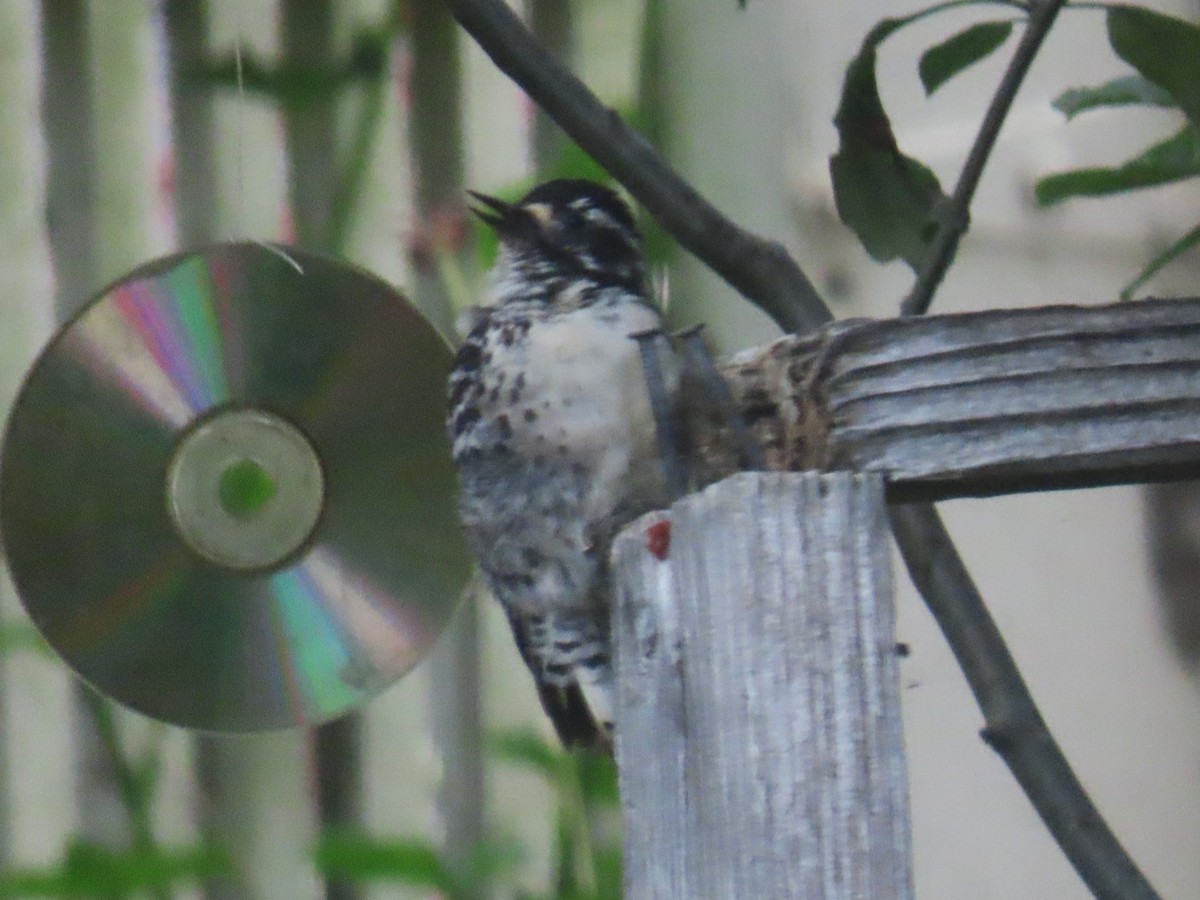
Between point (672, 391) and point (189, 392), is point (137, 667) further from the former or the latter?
point (672, 391)

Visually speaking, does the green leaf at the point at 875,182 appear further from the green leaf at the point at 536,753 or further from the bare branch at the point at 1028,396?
the green leaf at the point at 536,753

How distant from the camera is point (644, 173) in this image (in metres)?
0.81

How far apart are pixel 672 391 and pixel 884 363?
13 cm

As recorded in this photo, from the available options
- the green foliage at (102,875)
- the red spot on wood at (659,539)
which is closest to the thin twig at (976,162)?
the red spot on wood at (659,539)

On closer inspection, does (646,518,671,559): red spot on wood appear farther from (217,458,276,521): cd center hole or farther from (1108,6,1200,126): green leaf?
(217,458,276,521): cd center hole

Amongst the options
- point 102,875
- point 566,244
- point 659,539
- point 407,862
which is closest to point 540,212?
point 566,244

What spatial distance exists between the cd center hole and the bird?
231 millimetres

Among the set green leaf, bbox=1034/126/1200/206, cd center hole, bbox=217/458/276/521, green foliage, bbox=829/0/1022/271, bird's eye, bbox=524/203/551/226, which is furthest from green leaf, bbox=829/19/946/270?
cd center hole, bbox=217/458/276/521

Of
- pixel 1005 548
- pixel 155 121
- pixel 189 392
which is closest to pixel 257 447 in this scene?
pixel 189 392

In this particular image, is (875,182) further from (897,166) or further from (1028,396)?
(1028,396)

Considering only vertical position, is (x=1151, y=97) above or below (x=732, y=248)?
above

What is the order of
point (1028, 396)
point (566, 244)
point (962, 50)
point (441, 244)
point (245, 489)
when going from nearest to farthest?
point (1028, 396) → point (962, 50) → point (566, 244) → point (245, 489) → point (441, 244)

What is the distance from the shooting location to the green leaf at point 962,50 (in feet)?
2.98

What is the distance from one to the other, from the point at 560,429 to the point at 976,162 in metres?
0.25
